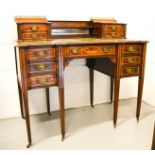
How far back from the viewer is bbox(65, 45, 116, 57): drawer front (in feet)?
5.18

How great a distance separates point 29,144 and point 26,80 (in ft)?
1.87

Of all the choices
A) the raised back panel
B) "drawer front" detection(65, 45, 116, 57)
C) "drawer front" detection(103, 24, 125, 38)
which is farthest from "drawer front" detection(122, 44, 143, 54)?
the raised back panel

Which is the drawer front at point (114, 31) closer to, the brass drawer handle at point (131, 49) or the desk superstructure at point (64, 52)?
the desk superstructure at point (64, 52)

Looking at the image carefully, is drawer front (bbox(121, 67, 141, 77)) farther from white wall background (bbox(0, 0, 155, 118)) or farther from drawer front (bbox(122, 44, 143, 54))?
white wall background (bbox(0, 0, 155, 118))

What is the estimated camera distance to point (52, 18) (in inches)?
81.0

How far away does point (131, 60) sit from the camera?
1.81m

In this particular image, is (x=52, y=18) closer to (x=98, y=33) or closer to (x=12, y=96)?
(x=98, y=33)

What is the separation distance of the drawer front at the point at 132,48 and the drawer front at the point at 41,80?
0.70 metres

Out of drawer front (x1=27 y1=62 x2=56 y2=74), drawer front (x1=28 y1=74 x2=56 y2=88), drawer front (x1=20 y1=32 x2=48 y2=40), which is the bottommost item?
drawer front (x1=28 y1=74 x2=56 y2=88)

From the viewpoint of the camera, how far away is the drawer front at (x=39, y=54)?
1.47 meters

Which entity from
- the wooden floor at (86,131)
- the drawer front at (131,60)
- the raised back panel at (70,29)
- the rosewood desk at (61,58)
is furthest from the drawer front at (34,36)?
the wooden floor at (86,131)

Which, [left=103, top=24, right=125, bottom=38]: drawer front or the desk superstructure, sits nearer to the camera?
the desk superstructure

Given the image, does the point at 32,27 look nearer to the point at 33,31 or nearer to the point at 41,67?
the point at 33,31

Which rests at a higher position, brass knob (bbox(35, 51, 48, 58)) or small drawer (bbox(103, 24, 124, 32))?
small drawer (bbox(103, 24, 124, 32))
